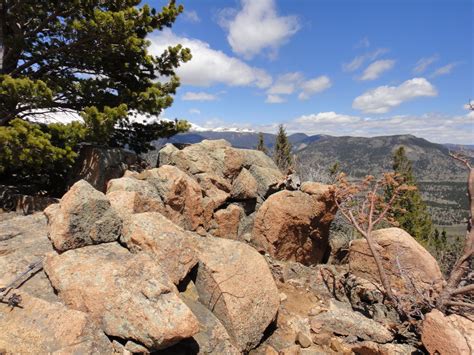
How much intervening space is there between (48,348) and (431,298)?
7.58 m

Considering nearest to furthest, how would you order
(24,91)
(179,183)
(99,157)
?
(179,183), (24,91), (99,157)

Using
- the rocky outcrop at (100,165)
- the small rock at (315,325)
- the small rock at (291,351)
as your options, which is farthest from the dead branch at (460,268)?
the rocky outcrop at (100,165)

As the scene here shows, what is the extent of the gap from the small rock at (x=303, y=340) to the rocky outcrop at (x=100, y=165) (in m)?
8.21

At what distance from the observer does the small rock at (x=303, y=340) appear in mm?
6465

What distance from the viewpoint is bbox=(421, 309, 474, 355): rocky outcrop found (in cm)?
588

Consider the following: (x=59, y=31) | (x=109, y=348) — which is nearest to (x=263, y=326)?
(x=109, y=348)

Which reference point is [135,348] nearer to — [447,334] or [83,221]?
[83,221]

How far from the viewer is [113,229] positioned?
263 inches

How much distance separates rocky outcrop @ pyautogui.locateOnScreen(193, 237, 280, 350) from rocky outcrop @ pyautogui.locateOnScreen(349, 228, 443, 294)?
147 inches

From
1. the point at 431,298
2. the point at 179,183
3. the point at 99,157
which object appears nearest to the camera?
the point at 431,298

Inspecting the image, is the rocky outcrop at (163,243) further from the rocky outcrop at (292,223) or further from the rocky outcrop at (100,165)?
the rocky outcrop at (100,165)

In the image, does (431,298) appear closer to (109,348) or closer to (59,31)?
(109,348)

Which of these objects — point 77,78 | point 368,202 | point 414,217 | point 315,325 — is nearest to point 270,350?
point 315,325

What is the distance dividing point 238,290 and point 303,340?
5.64 ft
